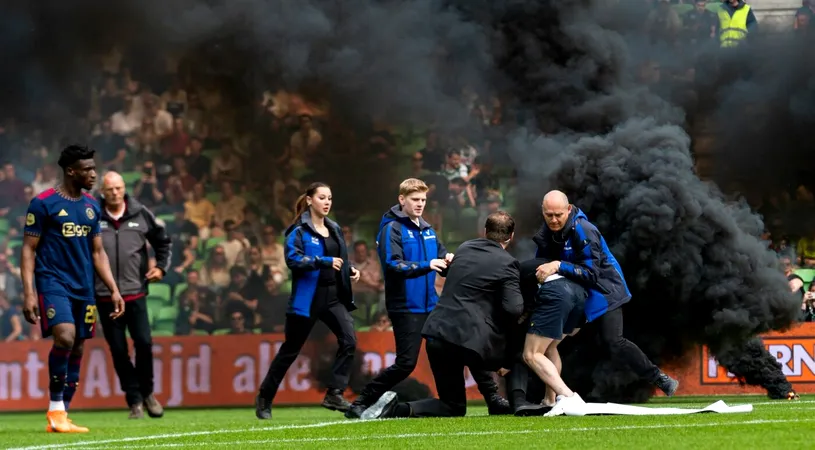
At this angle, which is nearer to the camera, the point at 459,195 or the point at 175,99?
the point at 459,195

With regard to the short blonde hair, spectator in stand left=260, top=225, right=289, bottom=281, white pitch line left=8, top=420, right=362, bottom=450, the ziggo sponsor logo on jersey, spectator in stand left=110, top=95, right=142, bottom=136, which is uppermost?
spectator in stand left=110, top=95, right=142, bottom=136

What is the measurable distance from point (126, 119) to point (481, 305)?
5.90 metres

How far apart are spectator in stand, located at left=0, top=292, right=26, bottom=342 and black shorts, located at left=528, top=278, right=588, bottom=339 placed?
7.49m

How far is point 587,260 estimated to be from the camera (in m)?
9.19

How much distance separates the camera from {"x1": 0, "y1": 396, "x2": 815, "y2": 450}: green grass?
6.84 meters

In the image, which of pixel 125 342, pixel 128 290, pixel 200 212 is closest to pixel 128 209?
pixel 128 290

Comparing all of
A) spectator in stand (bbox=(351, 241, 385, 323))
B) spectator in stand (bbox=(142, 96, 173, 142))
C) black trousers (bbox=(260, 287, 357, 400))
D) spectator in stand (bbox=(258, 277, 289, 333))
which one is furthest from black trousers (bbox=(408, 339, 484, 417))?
spectator in stand (bbox=(142, 96, 173, 142))

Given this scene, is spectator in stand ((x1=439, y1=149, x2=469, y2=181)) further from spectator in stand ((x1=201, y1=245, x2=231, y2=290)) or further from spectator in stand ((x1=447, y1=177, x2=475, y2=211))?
spectator in stand ((x1=201, y1=245, x2=231, y2=290))

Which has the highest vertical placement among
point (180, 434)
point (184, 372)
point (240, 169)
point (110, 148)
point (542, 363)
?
point (110, 148)

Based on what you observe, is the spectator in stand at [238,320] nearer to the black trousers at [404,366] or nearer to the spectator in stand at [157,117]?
the spectator in stand at [157,117]

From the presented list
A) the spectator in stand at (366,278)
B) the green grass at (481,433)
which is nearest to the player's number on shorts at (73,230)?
the green grass at (481,433)

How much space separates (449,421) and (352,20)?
5.39m

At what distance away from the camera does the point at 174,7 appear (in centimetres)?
1300

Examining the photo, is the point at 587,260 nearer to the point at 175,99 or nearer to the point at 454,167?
the point at 454,167
